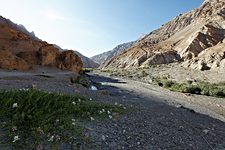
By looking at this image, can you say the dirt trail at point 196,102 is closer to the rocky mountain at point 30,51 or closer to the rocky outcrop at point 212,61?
the rocky mountain at point 30,51

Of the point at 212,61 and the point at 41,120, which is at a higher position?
the point at 212,61

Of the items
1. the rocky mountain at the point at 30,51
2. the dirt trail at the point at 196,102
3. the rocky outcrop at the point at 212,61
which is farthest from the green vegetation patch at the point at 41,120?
the rocky outcrop at the point at 212,61

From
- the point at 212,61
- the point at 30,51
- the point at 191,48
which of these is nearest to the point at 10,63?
the point at 30,51

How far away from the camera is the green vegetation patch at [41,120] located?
19.8ft

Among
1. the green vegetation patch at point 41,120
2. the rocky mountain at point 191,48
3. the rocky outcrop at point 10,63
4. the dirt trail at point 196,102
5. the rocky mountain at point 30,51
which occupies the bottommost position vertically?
the dirt trail at point 196,102

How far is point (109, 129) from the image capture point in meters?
7.63

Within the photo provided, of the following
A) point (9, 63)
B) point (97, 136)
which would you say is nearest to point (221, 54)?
point (9, 63)

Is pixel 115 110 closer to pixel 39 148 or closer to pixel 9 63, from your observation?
pixel 39 148

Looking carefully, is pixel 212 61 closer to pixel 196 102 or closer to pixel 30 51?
pixel 30 51

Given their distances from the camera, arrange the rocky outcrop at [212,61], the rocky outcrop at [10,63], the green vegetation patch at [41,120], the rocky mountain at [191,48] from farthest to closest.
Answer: the rocky mountain at [191,48] < the rocky outcrop at [212,61] < the rocky outcrop at [10,63] < the green vegetation patch at [41,120]

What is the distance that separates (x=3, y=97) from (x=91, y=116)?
7.48 ft

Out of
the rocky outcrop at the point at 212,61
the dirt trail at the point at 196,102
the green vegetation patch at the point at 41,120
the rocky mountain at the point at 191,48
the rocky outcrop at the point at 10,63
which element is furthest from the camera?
the rocky mountain at the point at 191,48

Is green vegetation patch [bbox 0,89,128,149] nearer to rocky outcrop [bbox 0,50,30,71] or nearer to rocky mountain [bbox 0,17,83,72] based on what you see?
rocky outcrop [bbox 0,50,30,71]

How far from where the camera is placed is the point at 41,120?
674 cm
